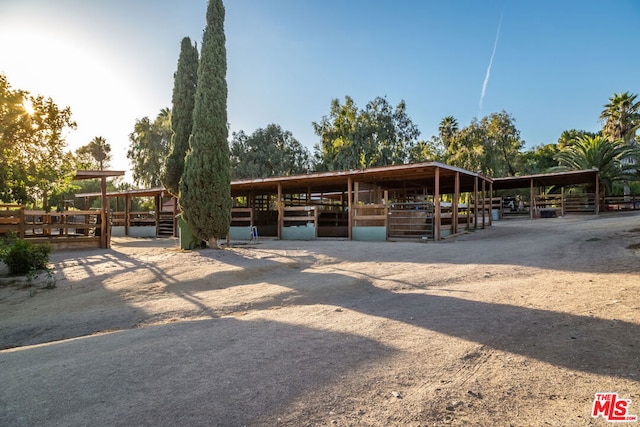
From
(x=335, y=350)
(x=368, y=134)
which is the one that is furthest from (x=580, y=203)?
(x=335, y=350)

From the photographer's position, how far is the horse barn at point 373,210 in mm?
14422

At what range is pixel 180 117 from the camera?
12750 mm

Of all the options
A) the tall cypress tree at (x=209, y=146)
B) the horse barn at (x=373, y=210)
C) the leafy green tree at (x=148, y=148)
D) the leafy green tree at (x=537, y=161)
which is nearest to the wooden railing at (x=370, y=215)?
the horse barn at (x=373, y=210)

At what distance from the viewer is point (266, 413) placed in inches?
83.4

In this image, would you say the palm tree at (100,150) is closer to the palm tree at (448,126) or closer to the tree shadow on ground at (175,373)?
the palm tree at (448,126)

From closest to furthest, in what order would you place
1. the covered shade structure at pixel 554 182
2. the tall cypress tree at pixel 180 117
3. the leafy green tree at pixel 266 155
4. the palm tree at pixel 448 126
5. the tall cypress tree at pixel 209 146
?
the tall cypress tree at pixel 209 146 < the tall cypress tree at pixel 180 117 < the covered shade structure at pixel 554 182 < the leafy green tree at pixel 266 155 < the palm tree at pixel 448 126

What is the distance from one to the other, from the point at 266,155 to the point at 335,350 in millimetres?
31871

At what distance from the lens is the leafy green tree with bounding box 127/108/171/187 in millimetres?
35188

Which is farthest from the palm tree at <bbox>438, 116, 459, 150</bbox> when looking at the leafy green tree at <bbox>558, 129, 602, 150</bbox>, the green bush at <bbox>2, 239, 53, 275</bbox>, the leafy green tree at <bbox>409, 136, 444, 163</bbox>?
the green bush at <bbox>2, 239, 53, 275</bbox>

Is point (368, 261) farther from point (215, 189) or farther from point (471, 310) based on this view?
point (215, 189)

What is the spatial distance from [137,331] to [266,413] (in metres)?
2.43

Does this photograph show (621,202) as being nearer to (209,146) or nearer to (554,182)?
(554,182)

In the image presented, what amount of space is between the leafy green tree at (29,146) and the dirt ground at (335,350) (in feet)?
9.91

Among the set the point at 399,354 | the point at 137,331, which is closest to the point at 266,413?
the point at 399,354
